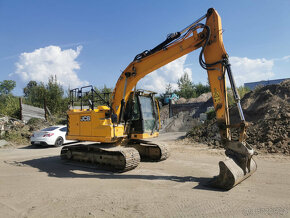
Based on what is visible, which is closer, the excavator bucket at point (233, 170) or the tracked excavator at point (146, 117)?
the excavator bucket at point (233, 170)

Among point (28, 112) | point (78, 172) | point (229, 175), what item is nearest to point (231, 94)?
point (229, 175)

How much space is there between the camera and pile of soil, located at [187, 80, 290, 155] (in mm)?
9648

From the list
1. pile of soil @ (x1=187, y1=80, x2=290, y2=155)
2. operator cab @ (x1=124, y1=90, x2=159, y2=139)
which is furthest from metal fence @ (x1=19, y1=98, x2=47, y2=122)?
operator cab @ (x1=124, y1=90, x2=159, y2=139)

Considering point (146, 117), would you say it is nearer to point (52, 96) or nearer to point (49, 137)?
point (49, 137)

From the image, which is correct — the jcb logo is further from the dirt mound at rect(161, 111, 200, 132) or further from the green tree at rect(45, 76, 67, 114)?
the green tree at rect(45, 76, 67, 114)

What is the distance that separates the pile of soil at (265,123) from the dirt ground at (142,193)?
2.51 metres

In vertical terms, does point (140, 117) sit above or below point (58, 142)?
above

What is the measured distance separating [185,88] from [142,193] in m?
44.9

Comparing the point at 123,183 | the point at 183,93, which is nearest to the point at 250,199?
the point at 123,183

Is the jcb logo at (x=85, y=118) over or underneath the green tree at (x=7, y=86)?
underneath

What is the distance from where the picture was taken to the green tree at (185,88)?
45.0 m

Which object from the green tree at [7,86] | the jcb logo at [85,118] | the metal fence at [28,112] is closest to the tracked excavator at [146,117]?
the jcb logo at [85,118]

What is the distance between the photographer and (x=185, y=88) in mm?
48312

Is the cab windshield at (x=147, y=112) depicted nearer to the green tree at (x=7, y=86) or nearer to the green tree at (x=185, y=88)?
the green tree at (x=185, y=88)
